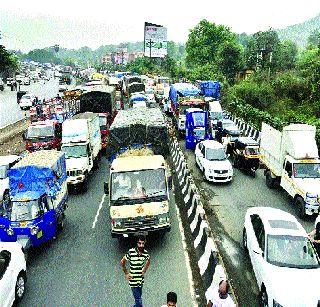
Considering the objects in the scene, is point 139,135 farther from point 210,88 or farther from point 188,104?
point 210,88

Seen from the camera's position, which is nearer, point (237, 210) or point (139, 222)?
point (139, 222)

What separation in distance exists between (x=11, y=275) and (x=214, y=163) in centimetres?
1221

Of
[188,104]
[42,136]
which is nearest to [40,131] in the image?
[42,136]

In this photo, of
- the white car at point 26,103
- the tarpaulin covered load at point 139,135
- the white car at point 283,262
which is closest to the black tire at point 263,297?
the white car at point 283,262

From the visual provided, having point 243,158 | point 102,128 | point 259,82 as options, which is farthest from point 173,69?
point 243,158

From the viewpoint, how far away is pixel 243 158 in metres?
21.3

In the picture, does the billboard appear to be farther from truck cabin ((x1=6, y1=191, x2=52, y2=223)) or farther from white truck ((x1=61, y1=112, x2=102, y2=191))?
truck cabin ((x1=6, y1=191, x2=52, y2=223))

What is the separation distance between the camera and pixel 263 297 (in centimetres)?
922

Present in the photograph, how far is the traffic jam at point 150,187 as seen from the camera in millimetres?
9469

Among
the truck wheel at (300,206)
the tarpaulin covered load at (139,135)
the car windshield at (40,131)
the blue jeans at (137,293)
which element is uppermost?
the tarpaulin covered load at (139,135)

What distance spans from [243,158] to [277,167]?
3475 mm

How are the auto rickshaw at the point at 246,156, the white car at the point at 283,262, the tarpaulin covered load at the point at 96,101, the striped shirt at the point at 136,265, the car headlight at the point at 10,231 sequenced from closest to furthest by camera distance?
the striped shirt at the point at 136,265
the white car at the point at 283,262
the car headlight at the point at 10,231
the auto rickshaw at the point at 246,156
the tarpaulin covered load at the point at 96,101

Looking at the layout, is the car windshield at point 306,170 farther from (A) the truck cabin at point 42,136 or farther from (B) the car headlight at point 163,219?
(A) the truck cabin at point 42,136

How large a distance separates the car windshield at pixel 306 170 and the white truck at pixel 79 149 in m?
9.23
